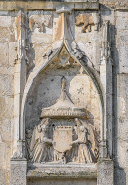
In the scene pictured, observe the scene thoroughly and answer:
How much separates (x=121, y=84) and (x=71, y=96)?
104cm

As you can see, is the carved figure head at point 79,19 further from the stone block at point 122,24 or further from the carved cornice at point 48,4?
the stone block at point 122,24

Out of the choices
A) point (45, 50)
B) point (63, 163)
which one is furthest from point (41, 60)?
point (63, 163)

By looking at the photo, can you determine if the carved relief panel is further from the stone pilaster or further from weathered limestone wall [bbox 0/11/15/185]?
weathered limestone wall [bbox 0/11/15/185]

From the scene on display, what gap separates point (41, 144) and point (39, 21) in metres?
2.53

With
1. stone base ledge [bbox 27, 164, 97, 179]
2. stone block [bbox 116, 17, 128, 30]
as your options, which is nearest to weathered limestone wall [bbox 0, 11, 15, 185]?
stone base ledge [bbox 27, 164, 97, 179]

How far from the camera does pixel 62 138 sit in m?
13.1

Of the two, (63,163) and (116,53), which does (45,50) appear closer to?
(116,53)

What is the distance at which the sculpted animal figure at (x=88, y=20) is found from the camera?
13.5 metres

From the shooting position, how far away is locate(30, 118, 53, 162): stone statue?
42.5ft

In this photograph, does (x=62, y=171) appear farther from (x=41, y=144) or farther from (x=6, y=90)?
(x=6, y=90)

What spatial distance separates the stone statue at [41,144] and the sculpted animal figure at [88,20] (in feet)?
6.92

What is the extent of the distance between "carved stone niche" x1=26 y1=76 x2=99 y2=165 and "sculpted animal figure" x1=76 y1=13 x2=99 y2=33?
62.7 inches

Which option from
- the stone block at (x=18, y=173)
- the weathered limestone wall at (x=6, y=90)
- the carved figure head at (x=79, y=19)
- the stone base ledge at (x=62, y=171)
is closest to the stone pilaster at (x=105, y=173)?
the stone base ledge at (x=62, y=171)

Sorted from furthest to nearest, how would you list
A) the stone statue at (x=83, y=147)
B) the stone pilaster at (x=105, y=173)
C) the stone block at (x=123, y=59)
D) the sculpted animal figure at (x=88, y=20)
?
the sculpted animal figure at (x=88, y=20) < the stone block at (x=123, y=59) < the stone statue at (x=83, y=147) < the stone pilaster at (x=105, y=173)
